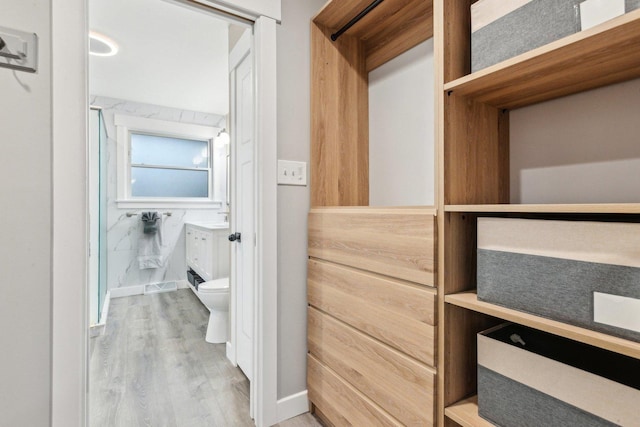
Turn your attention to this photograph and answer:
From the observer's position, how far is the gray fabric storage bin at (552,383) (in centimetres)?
70

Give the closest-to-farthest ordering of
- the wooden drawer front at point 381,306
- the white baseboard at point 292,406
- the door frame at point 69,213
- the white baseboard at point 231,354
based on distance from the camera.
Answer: the wooden drawer front at point 381,306 < the door frame at point 69,213 < the white baseboard at point 292,406 < the white baseboard at point 231,354

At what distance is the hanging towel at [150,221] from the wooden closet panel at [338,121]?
3.02 meters

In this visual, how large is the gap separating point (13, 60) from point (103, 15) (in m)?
1.56

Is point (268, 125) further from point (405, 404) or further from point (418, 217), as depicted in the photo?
point (405, 404)

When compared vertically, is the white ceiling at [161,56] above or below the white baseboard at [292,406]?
above

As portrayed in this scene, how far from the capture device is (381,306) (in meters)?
1.18

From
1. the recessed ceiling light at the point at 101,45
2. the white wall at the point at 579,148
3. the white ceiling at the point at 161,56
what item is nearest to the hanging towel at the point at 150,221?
the white ceiling at the point at 161,56

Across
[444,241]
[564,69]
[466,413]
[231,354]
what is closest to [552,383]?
[466,413]

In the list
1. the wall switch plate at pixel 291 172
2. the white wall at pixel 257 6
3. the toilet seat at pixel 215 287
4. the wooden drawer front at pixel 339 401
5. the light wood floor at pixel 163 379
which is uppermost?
the white wall at pixel 257 6

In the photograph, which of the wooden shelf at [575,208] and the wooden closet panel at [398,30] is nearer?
the wooden shelf at [575,208]

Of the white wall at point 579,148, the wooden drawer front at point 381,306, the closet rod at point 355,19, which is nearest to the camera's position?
the white wall at point 579,148

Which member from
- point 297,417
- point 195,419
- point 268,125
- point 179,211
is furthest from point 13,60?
point 179,211

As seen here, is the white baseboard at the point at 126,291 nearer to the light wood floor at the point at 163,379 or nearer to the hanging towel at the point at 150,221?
the hanging towel at the point at 150,221

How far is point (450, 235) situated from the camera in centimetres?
101
